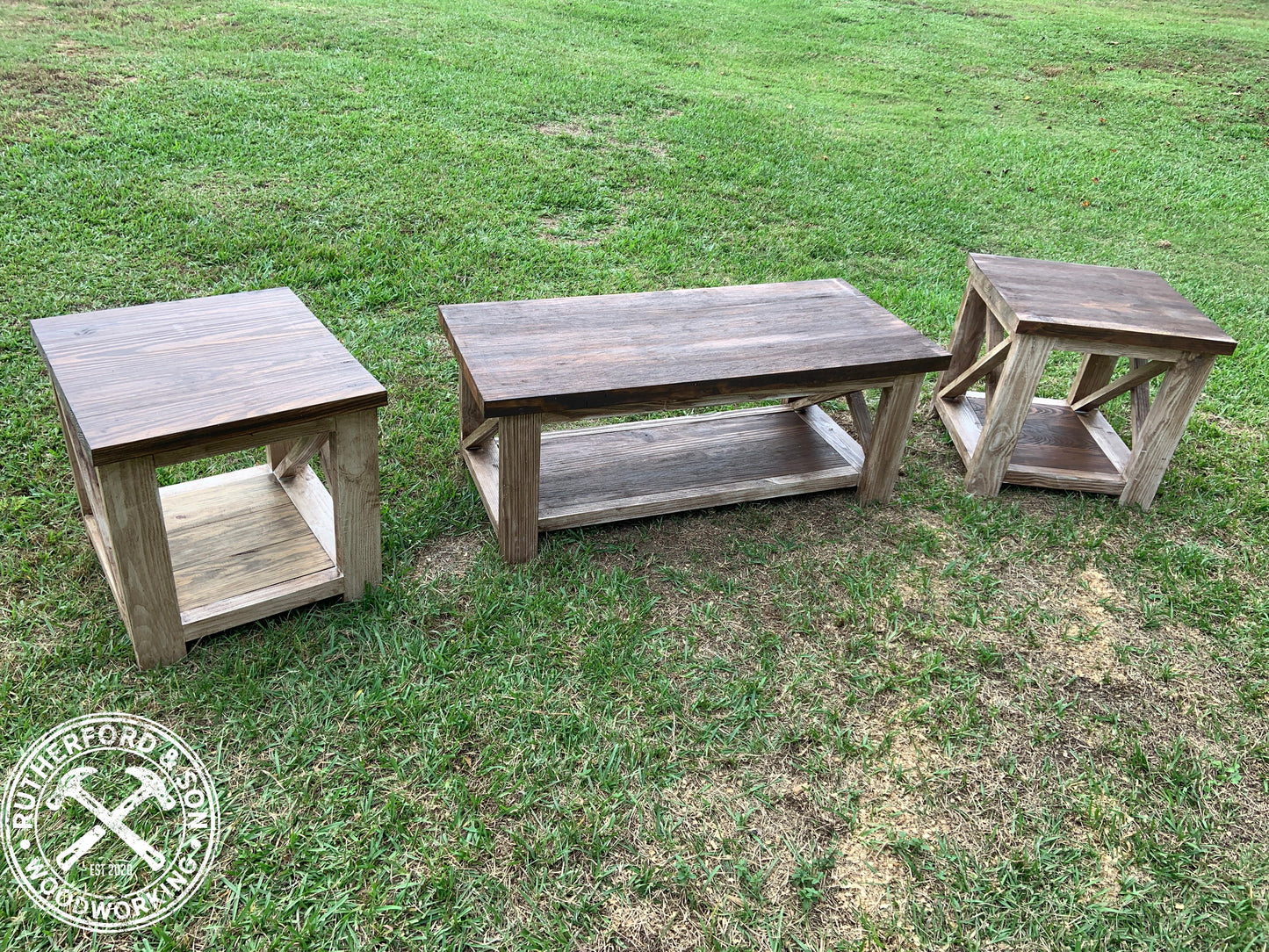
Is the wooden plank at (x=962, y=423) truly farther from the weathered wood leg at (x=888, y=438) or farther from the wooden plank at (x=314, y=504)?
the wooden plank at (x=314, y=504)

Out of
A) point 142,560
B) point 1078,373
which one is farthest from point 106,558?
point 1078,373

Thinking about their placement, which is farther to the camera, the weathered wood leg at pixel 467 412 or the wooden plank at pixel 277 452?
the weathered wood leg at pixel 467 412

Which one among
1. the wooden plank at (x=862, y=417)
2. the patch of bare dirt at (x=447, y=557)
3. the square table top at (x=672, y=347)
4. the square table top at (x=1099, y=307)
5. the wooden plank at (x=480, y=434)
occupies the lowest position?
the patch of bare dirt at (x=447, y=557)

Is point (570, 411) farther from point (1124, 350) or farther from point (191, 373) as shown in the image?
point (1124, 350)

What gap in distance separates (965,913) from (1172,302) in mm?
2723

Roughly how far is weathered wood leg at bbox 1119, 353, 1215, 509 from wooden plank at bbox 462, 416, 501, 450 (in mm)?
2592

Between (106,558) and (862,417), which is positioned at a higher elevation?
(862,417)

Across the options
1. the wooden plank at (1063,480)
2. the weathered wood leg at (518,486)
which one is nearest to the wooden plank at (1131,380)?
the wooden plank at (1063,480)

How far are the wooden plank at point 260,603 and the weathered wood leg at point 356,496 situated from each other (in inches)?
2.5

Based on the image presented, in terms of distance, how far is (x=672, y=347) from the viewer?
3.17 meters

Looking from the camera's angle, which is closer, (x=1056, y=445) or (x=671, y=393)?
(x=671, y=393)

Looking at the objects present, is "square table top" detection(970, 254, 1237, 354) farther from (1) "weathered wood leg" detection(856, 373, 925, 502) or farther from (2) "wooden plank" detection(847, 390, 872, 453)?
(2) "wooden plank" detection(847, 390, 872, 453)

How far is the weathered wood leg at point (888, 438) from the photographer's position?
11.0 feet

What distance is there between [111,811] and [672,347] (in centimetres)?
213
